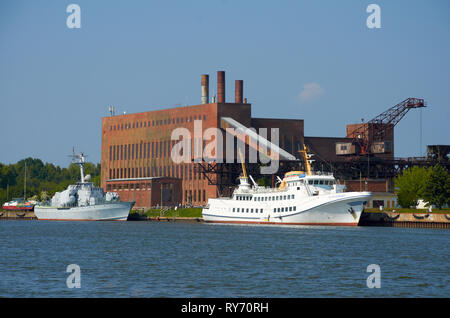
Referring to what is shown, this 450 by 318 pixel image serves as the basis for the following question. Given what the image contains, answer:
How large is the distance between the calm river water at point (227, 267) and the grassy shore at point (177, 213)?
62.1m

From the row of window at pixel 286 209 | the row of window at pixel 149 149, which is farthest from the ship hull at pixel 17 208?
the row of window at pixel 286 209

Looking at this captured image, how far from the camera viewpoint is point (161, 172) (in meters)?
172

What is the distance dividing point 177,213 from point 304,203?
4500cm

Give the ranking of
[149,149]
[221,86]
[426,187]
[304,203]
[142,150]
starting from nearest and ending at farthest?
1. [304,203]
2. [426,187]
3. [221,86]
4. [149,149]
5. [142,150]

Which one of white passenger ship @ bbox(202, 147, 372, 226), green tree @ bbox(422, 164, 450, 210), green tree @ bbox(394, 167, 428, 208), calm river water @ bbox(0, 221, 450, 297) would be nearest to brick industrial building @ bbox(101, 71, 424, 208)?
green tree @ bbox(394, 167, 428, 208)

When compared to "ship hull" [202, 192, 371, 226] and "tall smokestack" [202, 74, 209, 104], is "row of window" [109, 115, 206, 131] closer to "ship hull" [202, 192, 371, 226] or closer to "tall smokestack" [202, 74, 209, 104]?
"tall smokestack" [202, 74, 209, 104]

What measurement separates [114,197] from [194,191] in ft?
74.5

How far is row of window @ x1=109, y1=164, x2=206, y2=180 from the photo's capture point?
160750 mm

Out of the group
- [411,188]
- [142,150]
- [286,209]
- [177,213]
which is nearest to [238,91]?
[142,150]

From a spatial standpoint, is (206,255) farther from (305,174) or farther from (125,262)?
(305,174)

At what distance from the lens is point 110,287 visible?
40.3m

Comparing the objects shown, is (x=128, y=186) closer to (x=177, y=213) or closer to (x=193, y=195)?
(x=193, y=195)

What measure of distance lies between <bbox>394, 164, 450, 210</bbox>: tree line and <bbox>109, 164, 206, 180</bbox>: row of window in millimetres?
42150

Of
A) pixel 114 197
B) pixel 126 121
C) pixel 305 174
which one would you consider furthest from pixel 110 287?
pixel 126 121
